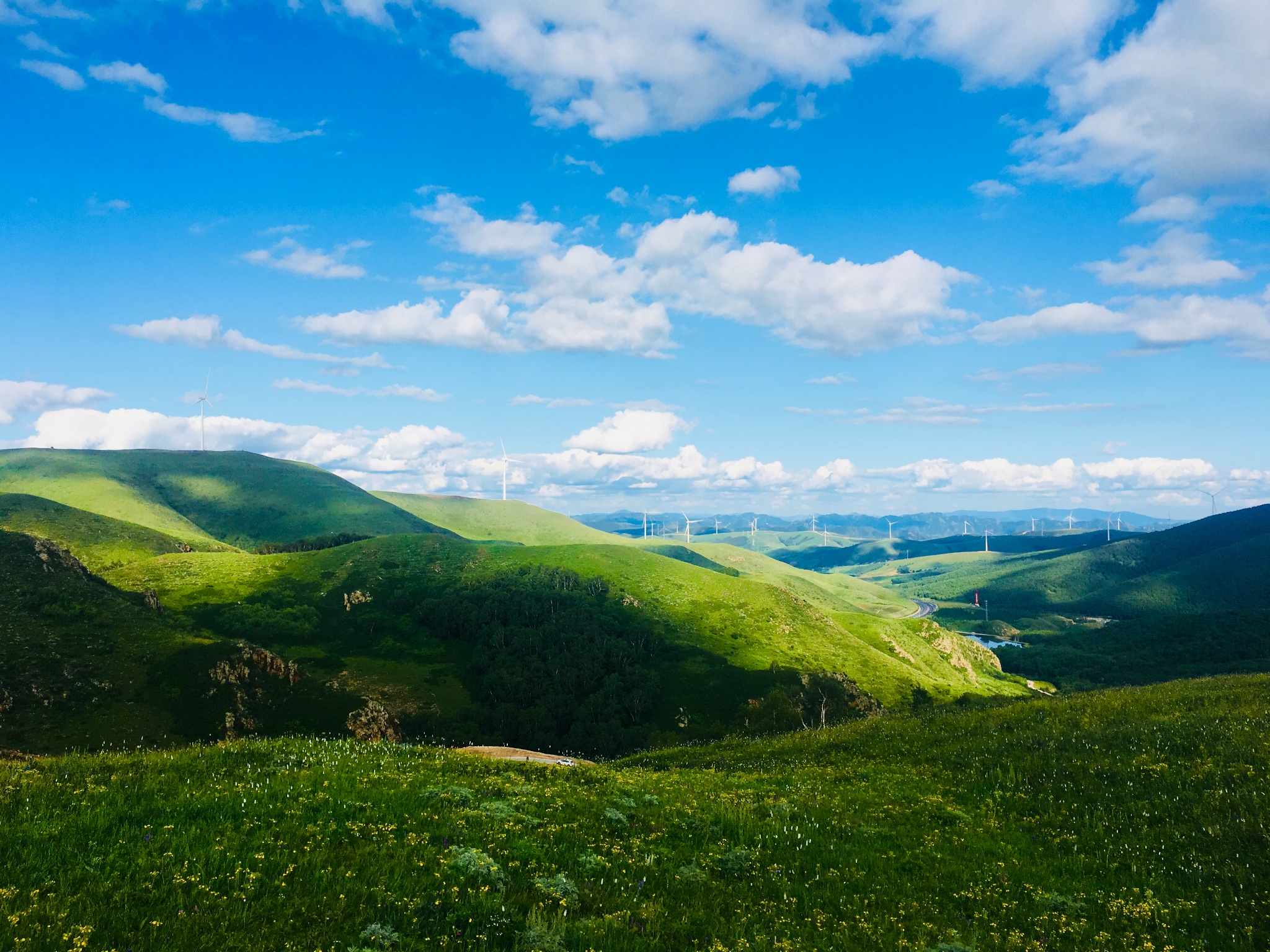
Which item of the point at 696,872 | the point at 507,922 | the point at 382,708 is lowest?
the point at 382,708

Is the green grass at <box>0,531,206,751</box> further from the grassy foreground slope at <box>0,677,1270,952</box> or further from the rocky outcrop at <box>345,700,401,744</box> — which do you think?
the grassy foreground slope at <box>0,677,1270,952</box>

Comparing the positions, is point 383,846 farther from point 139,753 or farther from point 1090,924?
point 1090,924

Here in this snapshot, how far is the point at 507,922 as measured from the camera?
31.5 ft

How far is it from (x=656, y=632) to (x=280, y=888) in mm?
189334

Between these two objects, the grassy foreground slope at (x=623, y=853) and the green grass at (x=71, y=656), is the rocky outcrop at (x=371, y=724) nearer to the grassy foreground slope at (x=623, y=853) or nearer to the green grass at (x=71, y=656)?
the green grass at (x=71, y=656)

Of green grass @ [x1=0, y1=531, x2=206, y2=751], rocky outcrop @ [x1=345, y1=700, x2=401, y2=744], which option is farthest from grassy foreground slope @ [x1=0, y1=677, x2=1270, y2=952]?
rocky outcrop @ [x1=345, y1=700, x2=401, y2=744]

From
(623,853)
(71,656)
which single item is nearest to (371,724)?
(71,656)

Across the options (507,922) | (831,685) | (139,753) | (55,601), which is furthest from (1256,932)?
(831,685)

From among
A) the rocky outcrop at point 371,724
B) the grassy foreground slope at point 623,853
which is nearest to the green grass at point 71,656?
the rocky outcrop at point 371,724

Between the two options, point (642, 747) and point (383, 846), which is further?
point (642, 747)

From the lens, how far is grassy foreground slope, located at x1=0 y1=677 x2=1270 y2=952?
9.40 m

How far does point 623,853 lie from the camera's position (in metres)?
13.4

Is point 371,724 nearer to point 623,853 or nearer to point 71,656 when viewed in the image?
point 71,656

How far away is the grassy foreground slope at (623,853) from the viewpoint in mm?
9398
